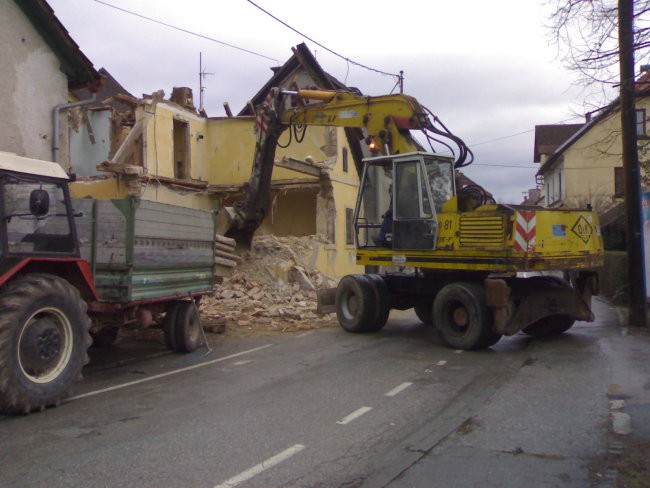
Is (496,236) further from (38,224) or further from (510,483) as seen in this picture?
(38,224)

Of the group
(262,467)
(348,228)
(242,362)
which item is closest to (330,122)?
(242,362)

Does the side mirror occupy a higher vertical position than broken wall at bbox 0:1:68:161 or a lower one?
lower

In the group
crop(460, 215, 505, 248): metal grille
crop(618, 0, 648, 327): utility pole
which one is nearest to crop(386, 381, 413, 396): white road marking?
crop(460, 215, 505, 248): metal grille

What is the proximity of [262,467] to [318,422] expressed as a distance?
4.45ft

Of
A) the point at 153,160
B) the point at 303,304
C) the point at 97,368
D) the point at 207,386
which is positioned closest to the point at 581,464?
the point at 207,386

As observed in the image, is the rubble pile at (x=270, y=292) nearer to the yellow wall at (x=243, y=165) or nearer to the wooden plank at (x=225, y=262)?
the wooden plank at (x=225, y=262)

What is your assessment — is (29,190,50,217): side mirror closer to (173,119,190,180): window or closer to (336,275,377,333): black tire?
(336,275,377,333): black tire

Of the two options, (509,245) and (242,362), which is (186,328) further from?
(509,245)

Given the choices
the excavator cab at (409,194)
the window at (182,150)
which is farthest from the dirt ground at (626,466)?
the window at (182,150)

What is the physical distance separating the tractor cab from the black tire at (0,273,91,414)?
413 mm

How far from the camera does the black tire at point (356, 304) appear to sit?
41.3ft

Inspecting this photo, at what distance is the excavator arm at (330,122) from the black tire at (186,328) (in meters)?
4.80

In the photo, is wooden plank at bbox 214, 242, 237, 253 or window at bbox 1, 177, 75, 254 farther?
wooden plank at bbox 214, 242, 237, 253

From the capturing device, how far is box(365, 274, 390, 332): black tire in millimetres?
12664
